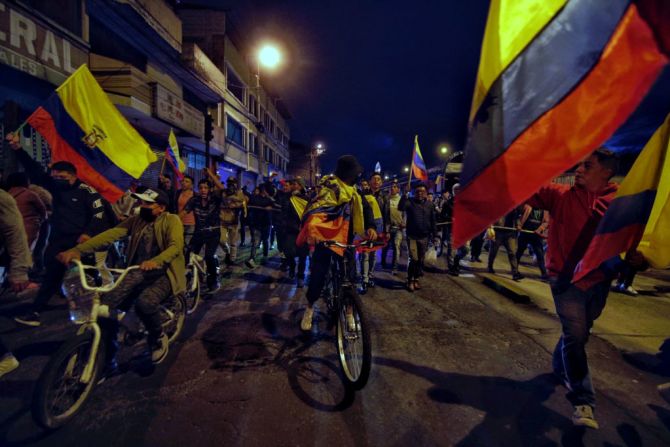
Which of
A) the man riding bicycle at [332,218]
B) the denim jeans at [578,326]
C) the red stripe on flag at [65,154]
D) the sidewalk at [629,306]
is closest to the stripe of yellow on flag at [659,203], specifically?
the denim jeans at [578,326]

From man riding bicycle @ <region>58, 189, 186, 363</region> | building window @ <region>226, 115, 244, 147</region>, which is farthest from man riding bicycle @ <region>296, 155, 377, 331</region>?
building window @ <region>226, 115, 244, 147</region>

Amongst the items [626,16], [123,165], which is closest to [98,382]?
[123,165]

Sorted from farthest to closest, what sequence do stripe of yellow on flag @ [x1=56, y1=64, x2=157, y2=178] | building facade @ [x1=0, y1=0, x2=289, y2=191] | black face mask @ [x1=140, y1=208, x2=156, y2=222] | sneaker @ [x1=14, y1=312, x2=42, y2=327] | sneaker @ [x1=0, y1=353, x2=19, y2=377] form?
1. building facade @ [x1=0, y1=0, x2=289, y2=191]
2. stripe of yellow on flag @ [x1=56, y1=64, x2=157, y2=178]
3. sneaker @ [x1=14, y1=312, x2=42, y2=327]
4. black face mask @ [x1=140, y1=208, x2=156, y2=222]
5. sneaker @ [x1=0, y1=353, x2=19, y2=377]

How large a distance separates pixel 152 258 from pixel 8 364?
175 cm

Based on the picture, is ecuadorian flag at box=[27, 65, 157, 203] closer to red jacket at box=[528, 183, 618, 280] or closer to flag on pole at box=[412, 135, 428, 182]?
red jacket at box=[528, 183, 618, 280]

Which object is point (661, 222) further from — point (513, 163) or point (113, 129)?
point (113, 129)

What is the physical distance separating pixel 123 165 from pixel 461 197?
5340mm

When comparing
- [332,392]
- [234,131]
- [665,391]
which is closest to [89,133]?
[332,392]

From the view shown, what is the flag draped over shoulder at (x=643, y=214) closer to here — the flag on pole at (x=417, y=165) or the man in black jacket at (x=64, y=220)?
the man in black jacket at (x=64, y=220)

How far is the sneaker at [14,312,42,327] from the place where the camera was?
4219mm

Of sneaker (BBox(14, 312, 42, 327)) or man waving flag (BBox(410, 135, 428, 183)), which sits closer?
sneaker (BBox(14, 312, 42, 327))

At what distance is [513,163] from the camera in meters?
1.57

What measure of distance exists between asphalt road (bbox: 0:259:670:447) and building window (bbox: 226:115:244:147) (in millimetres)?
23766

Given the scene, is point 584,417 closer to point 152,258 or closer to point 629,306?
point 152,258
